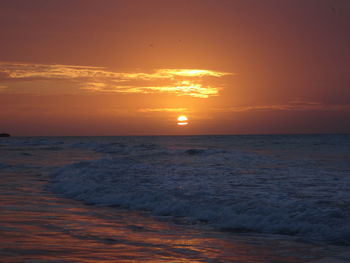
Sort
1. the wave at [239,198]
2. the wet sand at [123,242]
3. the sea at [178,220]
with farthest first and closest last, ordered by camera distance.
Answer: the wave at [239,198], the sea at [178,220], the wet sand at [123,242]

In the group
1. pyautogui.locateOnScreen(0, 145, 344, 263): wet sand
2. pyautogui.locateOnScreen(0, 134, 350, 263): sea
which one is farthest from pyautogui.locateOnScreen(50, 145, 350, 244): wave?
pyautogui.locateOnScreen(0, 145, 344, 263): wet sand

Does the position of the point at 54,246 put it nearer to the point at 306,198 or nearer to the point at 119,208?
the point at 119,208

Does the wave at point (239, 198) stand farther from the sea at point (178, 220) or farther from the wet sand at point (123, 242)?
the wet sand at point (123, 242)

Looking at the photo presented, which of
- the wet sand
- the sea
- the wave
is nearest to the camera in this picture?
the wet sand

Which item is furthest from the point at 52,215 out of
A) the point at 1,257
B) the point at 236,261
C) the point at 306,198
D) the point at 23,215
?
the point at 306,198

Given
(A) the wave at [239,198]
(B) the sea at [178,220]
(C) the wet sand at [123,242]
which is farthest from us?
(A) the wave at [239,198]

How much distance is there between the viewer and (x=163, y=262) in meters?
5.48

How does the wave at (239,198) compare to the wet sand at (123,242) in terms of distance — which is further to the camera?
the wave at (239,198)

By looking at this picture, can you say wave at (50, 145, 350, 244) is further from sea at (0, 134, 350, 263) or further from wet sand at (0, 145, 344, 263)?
wet sand at (0, 145, 344, 263)

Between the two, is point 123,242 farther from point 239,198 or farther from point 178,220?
point 239,198

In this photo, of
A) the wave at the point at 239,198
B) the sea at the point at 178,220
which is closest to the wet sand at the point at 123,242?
the sea at the point at 178,220

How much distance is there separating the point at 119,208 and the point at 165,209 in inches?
52.9

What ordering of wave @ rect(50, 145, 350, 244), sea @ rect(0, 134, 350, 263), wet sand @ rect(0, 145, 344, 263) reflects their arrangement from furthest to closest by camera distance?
wave @ rect(50, 145, 350, 244)
sea @ rect(0, 134, 350, 263)
wet sand @ rect(0, 145, 344, 263)

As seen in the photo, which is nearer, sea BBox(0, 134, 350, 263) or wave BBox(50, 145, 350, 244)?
sea BBox(0, 134, 350, 263)
